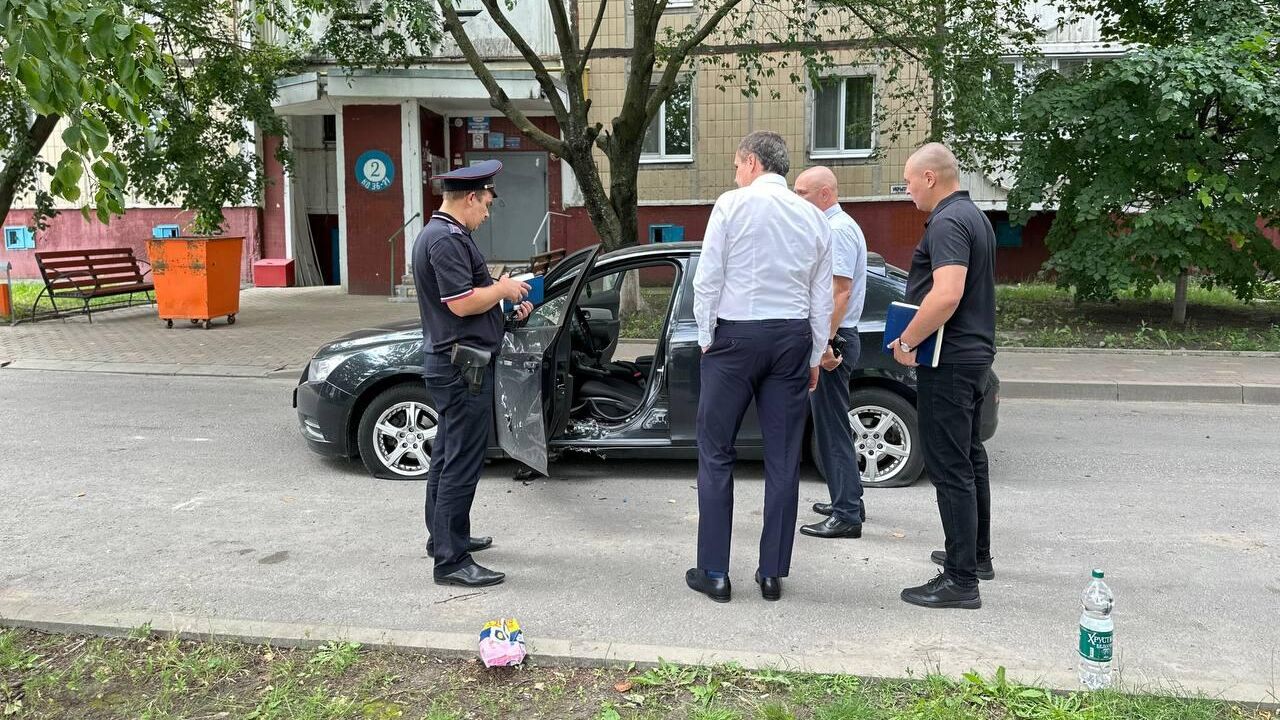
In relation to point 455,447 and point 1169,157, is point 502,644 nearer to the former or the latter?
point 455,447

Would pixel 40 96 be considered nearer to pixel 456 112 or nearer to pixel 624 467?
pixel 624 467

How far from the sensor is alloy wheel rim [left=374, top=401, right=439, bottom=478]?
630 cm

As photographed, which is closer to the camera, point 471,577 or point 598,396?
point 471,577

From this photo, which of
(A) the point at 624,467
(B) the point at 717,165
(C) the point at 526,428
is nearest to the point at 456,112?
(B) the point at 717,165

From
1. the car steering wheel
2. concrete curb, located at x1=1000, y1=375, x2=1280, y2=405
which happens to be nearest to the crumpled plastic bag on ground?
the car steering wheel

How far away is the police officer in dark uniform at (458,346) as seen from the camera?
14.4ft

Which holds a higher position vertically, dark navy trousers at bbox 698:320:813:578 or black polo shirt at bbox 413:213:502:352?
black polo shirt at bbox 413:213:502:352

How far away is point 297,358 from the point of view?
1116 centimetres

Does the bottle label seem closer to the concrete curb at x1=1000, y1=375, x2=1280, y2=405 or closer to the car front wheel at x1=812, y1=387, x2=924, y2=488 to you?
the car front wheel at x1=812, y1=387, x2=924, y2=488

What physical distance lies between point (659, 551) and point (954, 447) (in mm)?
1600

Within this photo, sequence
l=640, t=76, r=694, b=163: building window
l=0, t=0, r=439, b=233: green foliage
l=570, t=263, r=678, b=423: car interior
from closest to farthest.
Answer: l=570, t=263, r=678, b=423: car interior, l=0, t=0, r=439, b=233: green foliage, l=640, t=76, r=694, b=163: building window

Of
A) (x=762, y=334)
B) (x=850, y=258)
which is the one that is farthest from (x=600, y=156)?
(x=762, y=334)

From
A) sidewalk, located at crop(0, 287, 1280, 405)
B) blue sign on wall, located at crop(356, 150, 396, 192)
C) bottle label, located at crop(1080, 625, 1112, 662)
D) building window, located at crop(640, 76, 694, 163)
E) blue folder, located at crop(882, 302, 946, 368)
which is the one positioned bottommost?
bottle label, located at crop(1080, 625, 1112, 662)

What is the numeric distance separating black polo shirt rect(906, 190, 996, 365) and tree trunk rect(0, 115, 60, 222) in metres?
13.0
